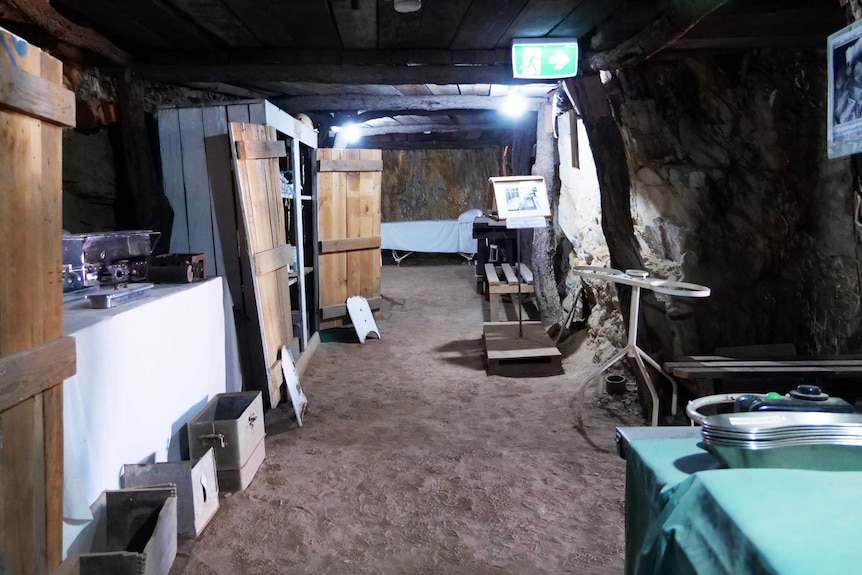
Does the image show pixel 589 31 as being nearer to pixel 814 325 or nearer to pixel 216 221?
pixel 814 325

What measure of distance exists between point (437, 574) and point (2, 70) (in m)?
2.17

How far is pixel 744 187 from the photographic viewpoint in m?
3.98

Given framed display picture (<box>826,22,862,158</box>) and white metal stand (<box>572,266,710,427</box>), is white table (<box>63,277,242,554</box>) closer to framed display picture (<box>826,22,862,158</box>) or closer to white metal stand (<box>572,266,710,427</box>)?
white metal stand (<box>572,266,710,427</box>)

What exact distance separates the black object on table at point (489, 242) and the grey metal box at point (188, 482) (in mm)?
6042

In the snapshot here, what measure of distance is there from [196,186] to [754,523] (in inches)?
158

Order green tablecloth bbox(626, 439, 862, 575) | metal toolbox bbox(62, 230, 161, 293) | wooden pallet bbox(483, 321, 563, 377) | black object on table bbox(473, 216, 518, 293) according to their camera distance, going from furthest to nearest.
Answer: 1. black object on table bbox(473, 216, 518, 293)
2. wooden pallet bbox(483, 321, 563, 377)
3. metal toolbox bbox(62, 230, 161, 293)
4. green tablecloth bbox(626, 439, 862, 575)

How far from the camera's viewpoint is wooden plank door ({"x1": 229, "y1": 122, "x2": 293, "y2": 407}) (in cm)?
388

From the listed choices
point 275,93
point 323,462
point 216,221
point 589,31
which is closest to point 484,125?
point 275,93

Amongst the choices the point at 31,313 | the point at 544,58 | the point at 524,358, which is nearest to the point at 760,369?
the point at 524,358

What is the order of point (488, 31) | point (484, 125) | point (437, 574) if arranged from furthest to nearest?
point (484, 125), point (488, 31), point (437, 574)

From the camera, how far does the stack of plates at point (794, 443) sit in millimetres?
1121

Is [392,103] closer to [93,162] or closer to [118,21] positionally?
[118,21]

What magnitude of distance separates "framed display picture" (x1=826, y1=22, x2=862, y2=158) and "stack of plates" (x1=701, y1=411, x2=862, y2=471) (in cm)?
Answer: 105

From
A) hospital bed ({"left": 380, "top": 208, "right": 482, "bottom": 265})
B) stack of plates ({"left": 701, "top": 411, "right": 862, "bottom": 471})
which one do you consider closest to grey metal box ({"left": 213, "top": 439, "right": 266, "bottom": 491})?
stack of plates ({"left": 701, "top": 411, "right": 862, "bottom": 471})
